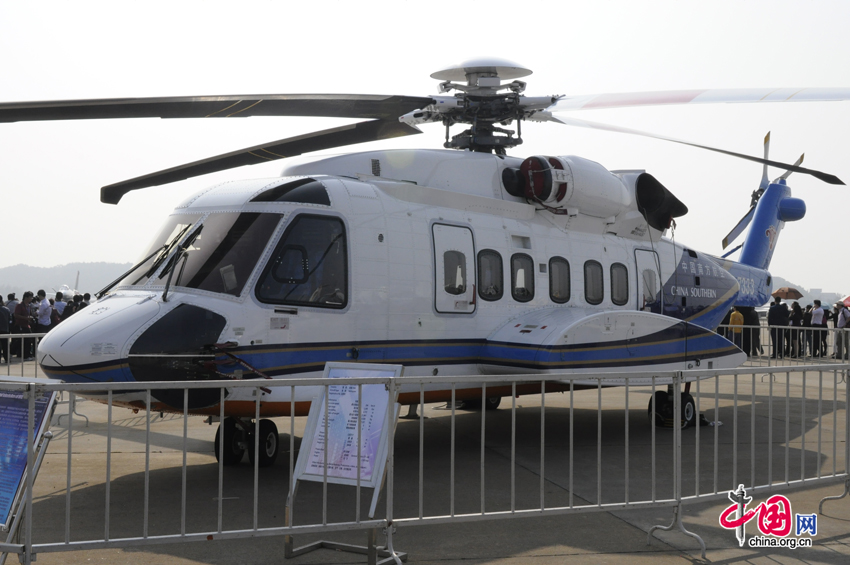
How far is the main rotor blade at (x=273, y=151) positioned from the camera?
9.27 m

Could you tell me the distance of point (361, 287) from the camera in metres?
8.08

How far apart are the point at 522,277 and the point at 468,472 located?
2.72 metres

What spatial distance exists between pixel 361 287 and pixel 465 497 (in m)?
2.37

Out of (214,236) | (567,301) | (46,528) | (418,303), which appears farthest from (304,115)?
(46,528)

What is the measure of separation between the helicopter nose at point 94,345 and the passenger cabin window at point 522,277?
4.31 metres

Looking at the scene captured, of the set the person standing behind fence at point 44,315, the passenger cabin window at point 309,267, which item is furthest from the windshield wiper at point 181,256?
the person standing behind fence at point 44,315

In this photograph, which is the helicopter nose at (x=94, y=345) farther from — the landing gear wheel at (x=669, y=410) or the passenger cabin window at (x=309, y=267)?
the landing gear wheel at (x=669, y=410)

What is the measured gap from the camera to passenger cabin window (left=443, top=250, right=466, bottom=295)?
29.2 ft

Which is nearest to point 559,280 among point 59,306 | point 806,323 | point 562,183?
point 562,183

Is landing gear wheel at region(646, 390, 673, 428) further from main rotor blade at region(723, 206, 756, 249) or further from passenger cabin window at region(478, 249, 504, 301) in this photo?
main rotor blade at region(723, 206, 756, 249)

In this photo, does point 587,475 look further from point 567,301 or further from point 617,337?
point 567,301

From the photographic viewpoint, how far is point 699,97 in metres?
8.63

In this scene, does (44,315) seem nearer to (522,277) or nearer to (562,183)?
(522,277)

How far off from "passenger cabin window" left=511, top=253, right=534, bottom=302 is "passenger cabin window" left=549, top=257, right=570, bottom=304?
368 mm
